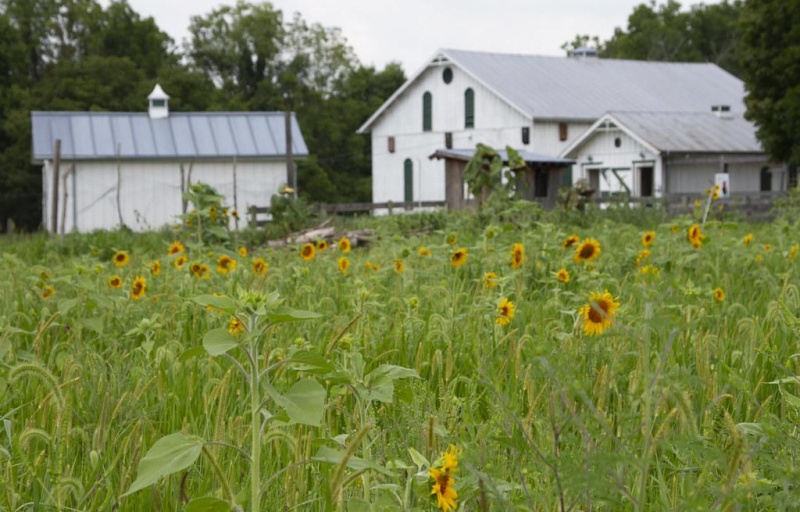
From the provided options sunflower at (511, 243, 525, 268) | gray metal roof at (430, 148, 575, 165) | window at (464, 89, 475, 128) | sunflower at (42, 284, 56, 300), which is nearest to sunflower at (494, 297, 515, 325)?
sunflower at (511, 243, 525, 268)

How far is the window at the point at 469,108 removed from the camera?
4012 centimetres

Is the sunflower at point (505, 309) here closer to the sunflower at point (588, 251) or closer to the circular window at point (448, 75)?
the sunflower at point (588, 251)

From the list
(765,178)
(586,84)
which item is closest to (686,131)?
(765,178)

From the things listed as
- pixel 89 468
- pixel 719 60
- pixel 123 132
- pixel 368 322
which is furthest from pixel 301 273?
pixel 719 60

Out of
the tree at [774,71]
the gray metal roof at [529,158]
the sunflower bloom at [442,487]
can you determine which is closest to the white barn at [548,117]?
the tree at [774,71]

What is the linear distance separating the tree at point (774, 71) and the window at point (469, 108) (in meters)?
10.6

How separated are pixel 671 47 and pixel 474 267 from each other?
6361cm

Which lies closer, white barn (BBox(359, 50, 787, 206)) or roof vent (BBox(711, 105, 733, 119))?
white barn (BBox(359, 50, 787, 206))

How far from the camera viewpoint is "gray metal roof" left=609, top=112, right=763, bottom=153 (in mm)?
36219

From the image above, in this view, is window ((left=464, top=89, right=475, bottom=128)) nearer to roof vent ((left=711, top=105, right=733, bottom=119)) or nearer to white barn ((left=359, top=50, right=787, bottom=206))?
white barn ((left=359, top=50, right=787, bottom=206))

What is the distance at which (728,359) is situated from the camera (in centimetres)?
389

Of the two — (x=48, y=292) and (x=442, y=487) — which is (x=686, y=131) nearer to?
(x=48, y=292)

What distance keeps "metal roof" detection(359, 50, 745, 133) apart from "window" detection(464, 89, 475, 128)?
0.89 m

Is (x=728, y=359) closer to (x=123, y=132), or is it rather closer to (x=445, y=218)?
(x=445, y=218)
